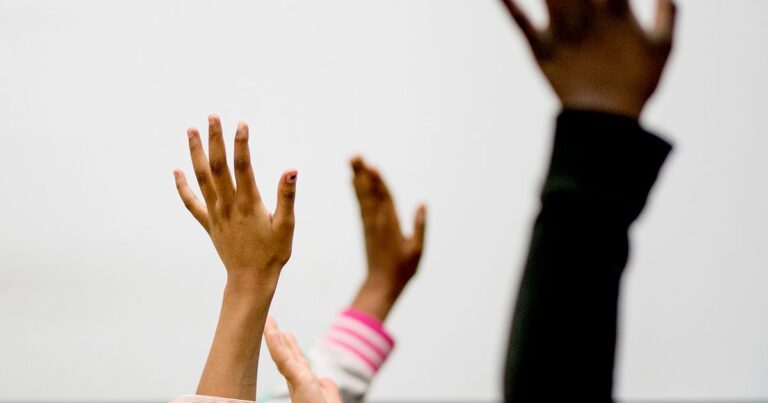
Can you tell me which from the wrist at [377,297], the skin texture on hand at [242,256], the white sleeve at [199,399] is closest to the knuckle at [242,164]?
the skin texture on hand at [242,256]

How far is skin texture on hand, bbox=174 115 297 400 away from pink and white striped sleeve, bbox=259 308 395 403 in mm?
135

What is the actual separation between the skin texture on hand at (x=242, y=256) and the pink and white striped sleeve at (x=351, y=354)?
14cm

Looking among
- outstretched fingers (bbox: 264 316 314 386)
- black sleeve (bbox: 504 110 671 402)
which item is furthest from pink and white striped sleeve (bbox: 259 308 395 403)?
black sleeve (bbox: 504 110 671 402)

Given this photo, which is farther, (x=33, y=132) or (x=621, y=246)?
(x=33, y=132)

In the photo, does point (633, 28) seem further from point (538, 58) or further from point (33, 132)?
point (33, 132)

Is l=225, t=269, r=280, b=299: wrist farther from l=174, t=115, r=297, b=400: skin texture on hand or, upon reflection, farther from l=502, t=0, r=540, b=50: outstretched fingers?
l=502, t=0, r=540, b=50: outstretched fingers

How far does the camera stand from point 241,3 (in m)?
0.76

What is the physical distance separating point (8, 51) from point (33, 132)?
0.23 feet

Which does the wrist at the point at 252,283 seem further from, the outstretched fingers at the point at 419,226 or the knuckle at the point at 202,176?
the outstretched fingers at the point at 419,226

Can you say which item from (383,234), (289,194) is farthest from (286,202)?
(383,234)

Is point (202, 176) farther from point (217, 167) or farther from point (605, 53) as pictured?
point (605, 53)

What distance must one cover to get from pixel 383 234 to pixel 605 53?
0.36 metres

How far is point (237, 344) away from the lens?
0.39m

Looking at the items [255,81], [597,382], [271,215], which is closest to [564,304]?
[597,382]
